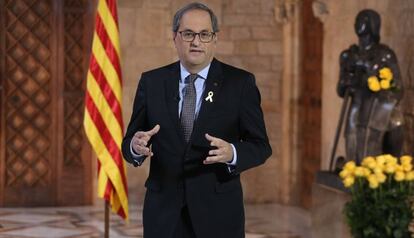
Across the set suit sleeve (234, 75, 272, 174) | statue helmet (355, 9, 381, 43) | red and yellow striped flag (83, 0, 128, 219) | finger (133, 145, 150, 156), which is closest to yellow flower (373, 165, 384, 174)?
suit sleeve (234, 75, 272, 174)

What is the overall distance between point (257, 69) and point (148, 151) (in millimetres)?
5827

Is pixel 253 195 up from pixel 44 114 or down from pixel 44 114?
down

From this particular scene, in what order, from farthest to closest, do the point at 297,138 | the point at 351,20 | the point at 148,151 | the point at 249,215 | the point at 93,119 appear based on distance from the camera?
the point at 297,138
the point at 249,215
the point at 351,20
the point at 93,119
the point at 148,151

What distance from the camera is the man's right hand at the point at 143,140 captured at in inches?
87.4

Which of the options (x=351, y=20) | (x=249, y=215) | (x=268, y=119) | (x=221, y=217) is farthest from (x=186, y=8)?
(x=268, y=119)

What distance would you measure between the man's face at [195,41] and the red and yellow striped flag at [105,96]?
298 centimetres

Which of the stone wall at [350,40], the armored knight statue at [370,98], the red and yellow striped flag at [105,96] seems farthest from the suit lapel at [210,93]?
the stone wall at [350,40]

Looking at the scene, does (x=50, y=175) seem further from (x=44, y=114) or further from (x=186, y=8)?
(x=186, y=8)

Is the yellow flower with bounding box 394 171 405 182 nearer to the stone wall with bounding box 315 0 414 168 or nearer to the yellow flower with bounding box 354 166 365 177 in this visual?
the yellow flower with bounding box 354 166 365 177

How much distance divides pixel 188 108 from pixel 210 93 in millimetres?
77

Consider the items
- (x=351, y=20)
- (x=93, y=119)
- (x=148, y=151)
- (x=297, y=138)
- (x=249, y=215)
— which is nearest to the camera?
(x=148, y=151)

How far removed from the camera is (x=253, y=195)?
318 inches

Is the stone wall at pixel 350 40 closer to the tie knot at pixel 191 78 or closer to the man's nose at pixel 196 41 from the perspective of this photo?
the tie knot at pixel 191 78

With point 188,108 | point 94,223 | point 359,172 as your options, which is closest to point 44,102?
point 94,223
